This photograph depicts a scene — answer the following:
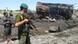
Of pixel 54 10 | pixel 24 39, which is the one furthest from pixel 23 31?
pixel 54 10

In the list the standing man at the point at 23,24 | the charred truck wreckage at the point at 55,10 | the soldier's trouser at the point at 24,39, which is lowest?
the charred truck wreckage at the point at 55,10

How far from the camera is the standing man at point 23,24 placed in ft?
24.2

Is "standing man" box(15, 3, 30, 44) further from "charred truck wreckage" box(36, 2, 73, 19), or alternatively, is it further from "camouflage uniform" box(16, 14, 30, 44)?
"charred truck wreckage" box(36, 2, 73, 19)

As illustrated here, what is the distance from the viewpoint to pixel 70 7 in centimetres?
4431

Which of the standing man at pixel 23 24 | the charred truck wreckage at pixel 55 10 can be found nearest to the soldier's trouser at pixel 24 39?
the standing man at pixel 23 24

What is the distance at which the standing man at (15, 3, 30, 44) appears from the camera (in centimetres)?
738

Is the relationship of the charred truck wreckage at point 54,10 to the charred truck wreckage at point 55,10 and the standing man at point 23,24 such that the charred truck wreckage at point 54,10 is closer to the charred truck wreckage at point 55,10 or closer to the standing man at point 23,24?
the charred truck wreckage at point 55,10

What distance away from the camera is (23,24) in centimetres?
745

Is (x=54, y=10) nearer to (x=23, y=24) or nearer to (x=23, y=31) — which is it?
(x=23, y=31)

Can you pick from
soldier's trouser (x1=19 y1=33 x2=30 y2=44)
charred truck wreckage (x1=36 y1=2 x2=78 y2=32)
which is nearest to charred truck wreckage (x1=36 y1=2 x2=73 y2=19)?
charred truck wreckage (x1=36 y1=2 x2=78 y2=32)

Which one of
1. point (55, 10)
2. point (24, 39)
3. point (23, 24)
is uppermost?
point (23, 24)

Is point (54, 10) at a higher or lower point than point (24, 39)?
lower

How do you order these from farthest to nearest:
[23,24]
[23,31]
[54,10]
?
[54,10]
[23,31]
[23,24]

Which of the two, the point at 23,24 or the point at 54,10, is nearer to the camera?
the point at 23,24
